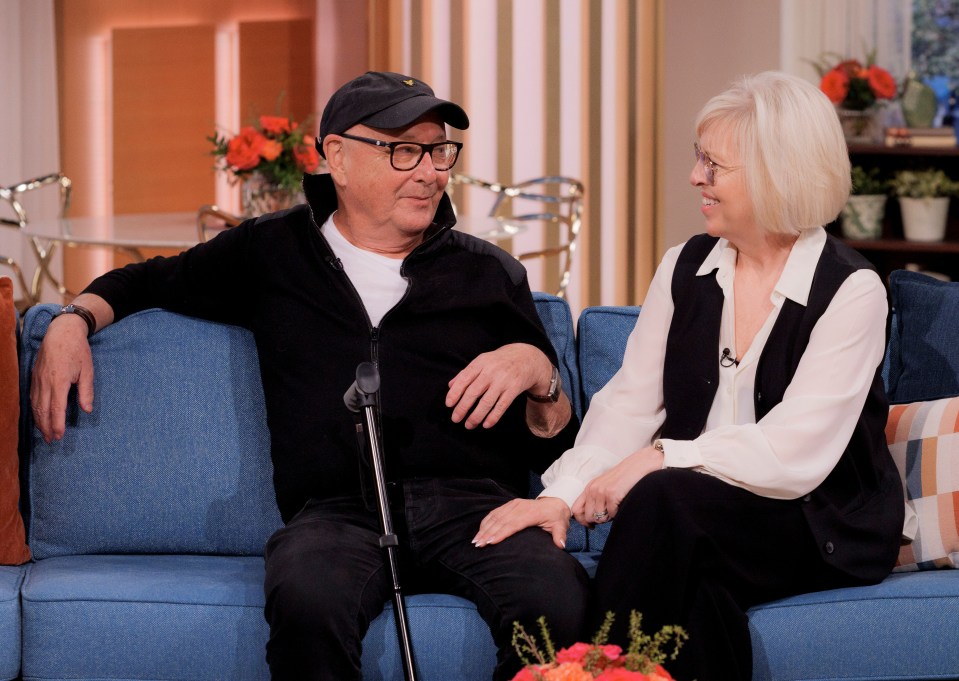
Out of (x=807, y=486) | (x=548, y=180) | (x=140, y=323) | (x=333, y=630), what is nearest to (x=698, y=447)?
(x=807, y=486)

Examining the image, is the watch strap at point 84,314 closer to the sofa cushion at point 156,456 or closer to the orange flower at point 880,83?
the sofa cushion at point 156,456

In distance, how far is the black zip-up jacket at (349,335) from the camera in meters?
2.27

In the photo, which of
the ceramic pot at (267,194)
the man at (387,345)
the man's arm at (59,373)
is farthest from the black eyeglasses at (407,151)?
the ceramic pot at (267,194)

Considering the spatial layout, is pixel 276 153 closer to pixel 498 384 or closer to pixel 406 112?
pixel 406 112

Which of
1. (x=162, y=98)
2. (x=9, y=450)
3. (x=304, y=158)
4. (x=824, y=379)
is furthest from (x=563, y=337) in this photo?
(x=162, y=98)

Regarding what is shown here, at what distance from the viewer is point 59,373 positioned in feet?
7.52

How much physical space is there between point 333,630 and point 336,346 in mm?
576

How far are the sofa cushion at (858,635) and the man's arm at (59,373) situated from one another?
1284 mm

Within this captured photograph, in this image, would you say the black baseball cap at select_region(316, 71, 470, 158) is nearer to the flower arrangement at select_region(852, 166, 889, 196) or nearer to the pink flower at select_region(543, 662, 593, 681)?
the pink flower at select_region(543, 662, 593, 681)

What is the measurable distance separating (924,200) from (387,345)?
4.22 meters

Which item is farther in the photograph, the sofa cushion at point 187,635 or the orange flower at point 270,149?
the orange flower at point 270,149

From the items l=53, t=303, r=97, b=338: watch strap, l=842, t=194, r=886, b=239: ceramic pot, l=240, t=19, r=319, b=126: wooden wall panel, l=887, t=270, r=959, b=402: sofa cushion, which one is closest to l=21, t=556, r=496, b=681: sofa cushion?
l=53, t=303, r=97, b=338: watch strap

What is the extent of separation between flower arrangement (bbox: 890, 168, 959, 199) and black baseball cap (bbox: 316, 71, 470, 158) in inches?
158

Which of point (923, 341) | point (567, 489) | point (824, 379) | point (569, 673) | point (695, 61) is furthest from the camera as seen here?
point (695, 61)
